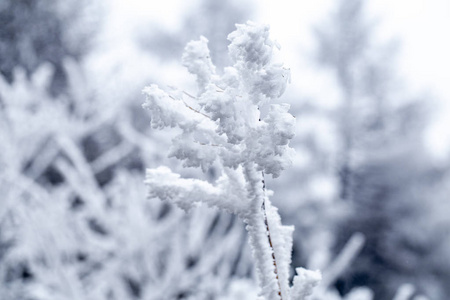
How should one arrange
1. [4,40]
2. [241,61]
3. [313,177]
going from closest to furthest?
[241,61], [4,40], [313,177]

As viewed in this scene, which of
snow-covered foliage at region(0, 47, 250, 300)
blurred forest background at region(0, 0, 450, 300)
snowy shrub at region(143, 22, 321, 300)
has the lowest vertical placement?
snowy shrub at region(143, 22, 321, 300)

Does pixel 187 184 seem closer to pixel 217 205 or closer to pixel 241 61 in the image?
pixel 217 205

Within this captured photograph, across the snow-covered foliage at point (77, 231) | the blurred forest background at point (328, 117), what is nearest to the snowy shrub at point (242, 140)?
the snow-covered foliage at point (77, 231)

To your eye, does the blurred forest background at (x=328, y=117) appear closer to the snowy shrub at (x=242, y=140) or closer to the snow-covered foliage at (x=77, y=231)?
the snow-covered foliage at (x=77, y=231)

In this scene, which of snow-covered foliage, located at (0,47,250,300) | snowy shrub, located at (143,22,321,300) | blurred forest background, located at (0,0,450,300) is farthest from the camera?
blurred forest background, located at (0,0,450,300)

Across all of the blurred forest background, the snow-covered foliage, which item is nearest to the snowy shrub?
the snow-covered foliage

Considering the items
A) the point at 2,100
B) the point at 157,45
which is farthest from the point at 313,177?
the point at 2,100

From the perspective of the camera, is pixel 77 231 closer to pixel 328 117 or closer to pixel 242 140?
pixel 242 140

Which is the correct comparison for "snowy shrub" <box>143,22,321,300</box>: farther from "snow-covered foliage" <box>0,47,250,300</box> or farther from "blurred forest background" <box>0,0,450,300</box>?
"blurred forest background" <box>0,0,450,300</box>

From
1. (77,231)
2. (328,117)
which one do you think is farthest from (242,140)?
(328,117)
